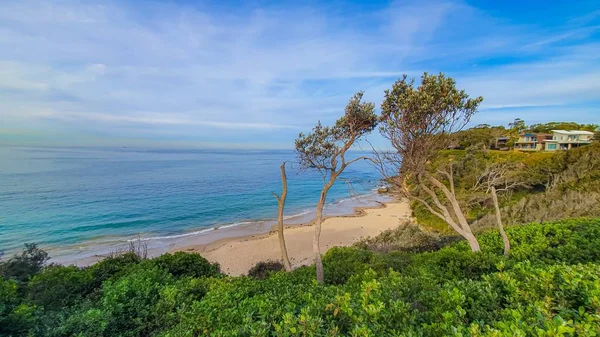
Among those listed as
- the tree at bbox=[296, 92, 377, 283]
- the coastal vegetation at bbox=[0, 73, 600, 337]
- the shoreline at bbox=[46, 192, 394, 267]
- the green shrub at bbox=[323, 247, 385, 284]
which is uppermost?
the tree at bbox=[296, 92, 377, 283]

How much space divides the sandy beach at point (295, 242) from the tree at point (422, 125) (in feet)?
24.4

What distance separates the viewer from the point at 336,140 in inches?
374

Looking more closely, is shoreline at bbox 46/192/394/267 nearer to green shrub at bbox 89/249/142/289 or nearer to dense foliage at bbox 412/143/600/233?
dense foliage at bbox 412/143/600/233

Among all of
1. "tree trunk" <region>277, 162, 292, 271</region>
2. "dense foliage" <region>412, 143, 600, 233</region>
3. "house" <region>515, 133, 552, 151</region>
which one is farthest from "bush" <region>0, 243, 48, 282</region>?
"house" <region>515, 133, 552, 151</region>

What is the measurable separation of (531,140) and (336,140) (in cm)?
5204

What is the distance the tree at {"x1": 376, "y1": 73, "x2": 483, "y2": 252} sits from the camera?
269 inches

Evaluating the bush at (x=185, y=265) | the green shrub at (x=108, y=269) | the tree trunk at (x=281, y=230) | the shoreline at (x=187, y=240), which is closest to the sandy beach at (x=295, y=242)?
the shoreline at (x=187, y=240)

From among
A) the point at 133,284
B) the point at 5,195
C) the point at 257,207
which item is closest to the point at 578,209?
the point at 133,284

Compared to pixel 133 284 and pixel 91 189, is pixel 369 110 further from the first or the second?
pixel 91 189

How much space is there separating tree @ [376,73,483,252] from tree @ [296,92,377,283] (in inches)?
44.2

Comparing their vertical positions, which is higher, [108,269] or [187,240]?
[108,269]

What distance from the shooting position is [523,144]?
146 ft

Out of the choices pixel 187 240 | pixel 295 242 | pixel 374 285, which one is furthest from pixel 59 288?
pixel 187 240

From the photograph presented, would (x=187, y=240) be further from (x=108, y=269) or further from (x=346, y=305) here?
(x=346, y=305)
